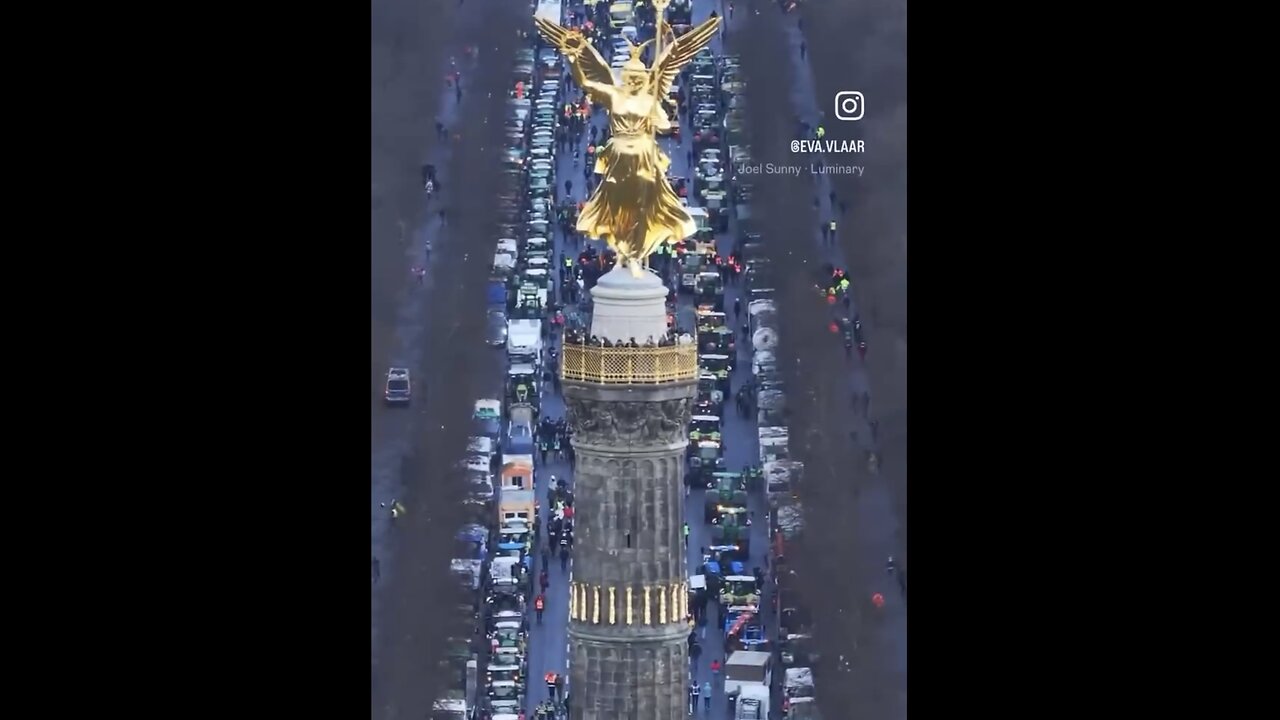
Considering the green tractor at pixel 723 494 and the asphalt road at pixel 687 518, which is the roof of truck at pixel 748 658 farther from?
the green tractor at pixel 723 494

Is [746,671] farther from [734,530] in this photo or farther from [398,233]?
[398,233]

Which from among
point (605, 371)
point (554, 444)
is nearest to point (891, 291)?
point (554, 444)

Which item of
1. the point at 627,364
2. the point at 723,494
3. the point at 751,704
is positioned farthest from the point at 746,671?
the point at 627,364

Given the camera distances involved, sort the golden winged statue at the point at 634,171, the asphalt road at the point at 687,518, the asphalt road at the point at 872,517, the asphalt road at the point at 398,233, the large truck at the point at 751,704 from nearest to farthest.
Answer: the golden winged statue at the point at 634,171, the large truck at the point at 751,704, the asphalt road at the point at 687,518, the asphalt road at the point at 872,517, the asphalt road at the point at 398,233

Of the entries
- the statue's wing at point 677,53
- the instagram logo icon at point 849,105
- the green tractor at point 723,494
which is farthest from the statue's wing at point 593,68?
the green tractor at point 723,494

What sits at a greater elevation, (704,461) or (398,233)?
(398,233)

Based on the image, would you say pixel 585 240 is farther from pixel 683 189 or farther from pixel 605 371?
pixel 605 371
